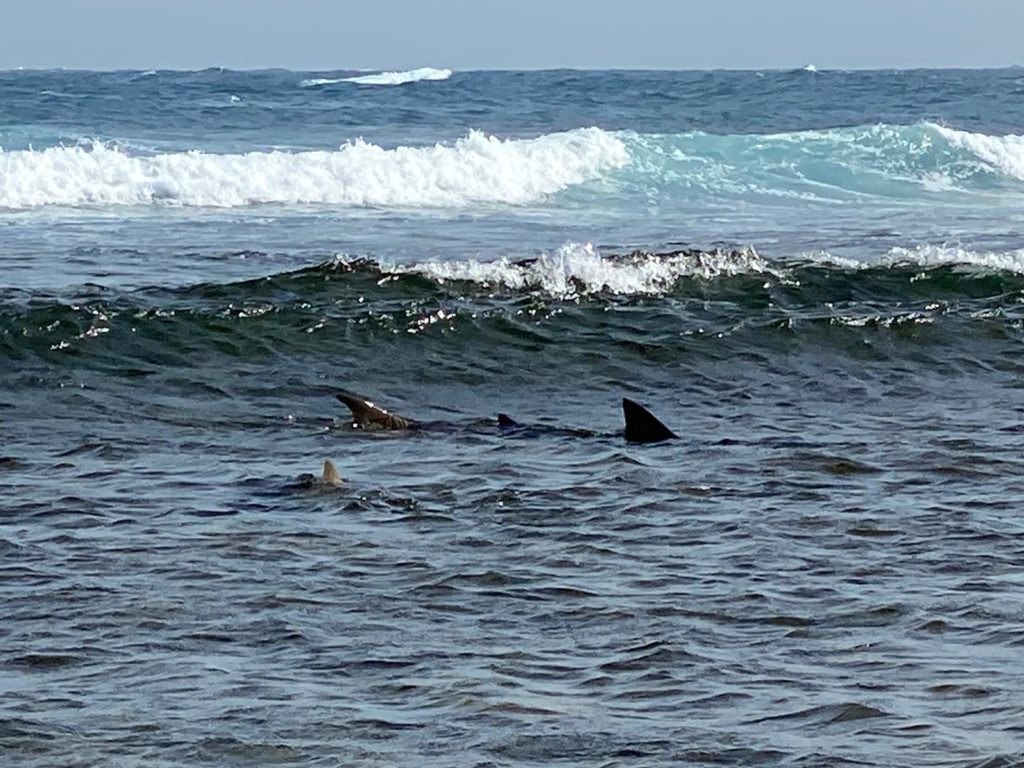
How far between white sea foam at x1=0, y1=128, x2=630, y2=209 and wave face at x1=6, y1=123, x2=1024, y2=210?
26 millimetres

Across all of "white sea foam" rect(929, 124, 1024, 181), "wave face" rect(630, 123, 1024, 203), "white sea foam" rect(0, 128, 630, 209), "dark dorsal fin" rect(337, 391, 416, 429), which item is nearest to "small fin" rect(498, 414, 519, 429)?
"dark dorsal fin" rect(337, 391, 416, 429)

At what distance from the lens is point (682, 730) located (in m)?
4.86

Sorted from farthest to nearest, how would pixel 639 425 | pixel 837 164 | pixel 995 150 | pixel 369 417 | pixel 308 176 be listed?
pixel 995 150 → pixel 837 164 → pixel 308 176 → pixel 369 417 → pixel 639 425

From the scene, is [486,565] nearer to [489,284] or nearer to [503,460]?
[503,460]

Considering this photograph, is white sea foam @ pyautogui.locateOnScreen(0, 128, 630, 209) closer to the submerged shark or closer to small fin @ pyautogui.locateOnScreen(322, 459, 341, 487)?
the submerged shark

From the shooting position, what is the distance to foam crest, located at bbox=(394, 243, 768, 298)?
1384 cm

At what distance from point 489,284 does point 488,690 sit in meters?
8.88

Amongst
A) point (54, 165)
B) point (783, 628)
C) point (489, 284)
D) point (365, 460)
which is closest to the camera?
point (783, 628)

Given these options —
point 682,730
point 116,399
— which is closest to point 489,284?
point 116,399

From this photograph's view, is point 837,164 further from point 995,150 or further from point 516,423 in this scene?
point 516,423

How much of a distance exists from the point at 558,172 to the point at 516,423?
16432 mm

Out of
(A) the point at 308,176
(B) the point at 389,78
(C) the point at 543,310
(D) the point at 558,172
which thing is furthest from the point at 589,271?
(B) the point at 389,78

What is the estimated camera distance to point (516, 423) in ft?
31.3

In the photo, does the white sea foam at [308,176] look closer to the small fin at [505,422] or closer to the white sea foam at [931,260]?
the white sea foam at [931,260]
